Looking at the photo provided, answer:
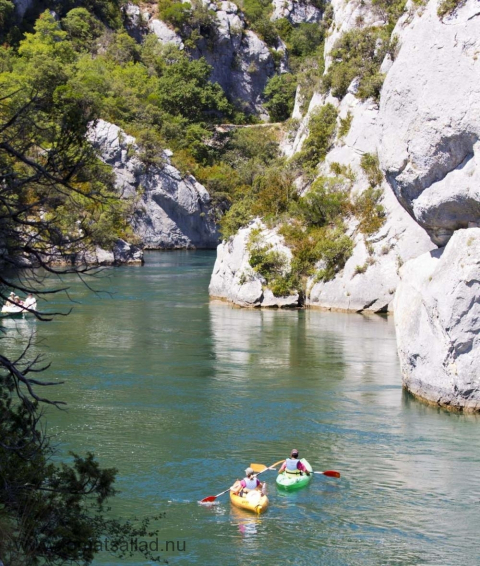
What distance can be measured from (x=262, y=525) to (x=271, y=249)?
31631 mm

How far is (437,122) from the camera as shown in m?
25.0

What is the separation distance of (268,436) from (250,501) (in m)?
4.92

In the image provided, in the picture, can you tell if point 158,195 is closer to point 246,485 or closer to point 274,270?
point 274,270

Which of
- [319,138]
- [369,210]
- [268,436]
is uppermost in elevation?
[319,138]

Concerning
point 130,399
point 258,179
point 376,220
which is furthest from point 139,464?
point 258,179

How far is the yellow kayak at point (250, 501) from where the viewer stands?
18.4 meters

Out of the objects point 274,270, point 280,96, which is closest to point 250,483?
point 274,270

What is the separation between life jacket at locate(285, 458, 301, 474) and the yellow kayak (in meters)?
1.51

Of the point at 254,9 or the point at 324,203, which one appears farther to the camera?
the point at 254,9

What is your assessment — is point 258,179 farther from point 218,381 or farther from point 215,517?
point 215,517

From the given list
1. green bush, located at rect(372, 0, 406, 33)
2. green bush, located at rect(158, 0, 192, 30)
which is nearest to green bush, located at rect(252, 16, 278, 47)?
green bush, located at rect(158, 0, 192, 30)

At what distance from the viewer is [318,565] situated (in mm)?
16094

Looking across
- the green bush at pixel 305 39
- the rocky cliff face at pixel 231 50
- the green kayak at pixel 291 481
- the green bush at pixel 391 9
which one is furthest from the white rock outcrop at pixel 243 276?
the green bush at pixel 305 39

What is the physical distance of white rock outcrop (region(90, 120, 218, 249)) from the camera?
80.9 m
